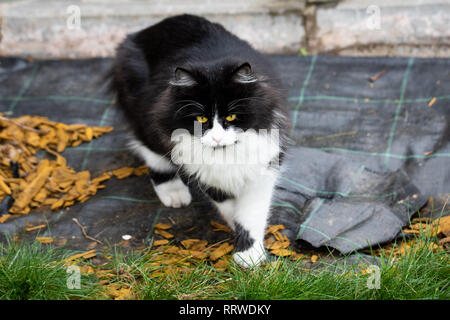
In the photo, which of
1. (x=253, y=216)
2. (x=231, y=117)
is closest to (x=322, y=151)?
(x=253, y=216)

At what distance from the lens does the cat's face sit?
2297 mm

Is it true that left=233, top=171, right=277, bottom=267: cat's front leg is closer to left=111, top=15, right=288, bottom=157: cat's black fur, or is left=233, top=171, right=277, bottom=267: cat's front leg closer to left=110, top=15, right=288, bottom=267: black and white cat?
left=110, top=15, right=288, bottom=267: black and white cat

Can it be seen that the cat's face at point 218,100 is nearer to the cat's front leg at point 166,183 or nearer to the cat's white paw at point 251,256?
the cat's white paw at point 251,256

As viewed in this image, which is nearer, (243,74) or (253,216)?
(243,74)

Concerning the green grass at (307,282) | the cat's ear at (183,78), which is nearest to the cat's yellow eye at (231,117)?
the cat's ear at (183,78)

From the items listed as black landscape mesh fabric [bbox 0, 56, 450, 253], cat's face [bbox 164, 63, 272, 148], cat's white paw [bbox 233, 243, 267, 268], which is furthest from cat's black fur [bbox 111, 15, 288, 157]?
cat's white paw [bbox 233, 243, 267, 268]

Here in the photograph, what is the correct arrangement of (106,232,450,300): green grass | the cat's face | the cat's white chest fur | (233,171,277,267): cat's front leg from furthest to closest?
(233,171,277,267): cat's front leg, the cat's white chest fur, the cat's face, (106,232,450,300): green grass

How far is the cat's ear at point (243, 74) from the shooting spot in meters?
2.24

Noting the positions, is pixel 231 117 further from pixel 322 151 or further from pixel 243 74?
pixel 322 151

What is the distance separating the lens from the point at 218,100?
7.54 ft

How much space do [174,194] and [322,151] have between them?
1048 millimetres

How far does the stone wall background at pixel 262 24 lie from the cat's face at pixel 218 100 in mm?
2167

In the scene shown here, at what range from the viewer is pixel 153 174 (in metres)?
3.24

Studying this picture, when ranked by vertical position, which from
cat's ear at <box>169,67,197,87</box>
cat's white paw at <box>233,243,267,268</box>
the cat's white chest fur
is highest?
cat's ear at <box>169,67,197,87</box>
